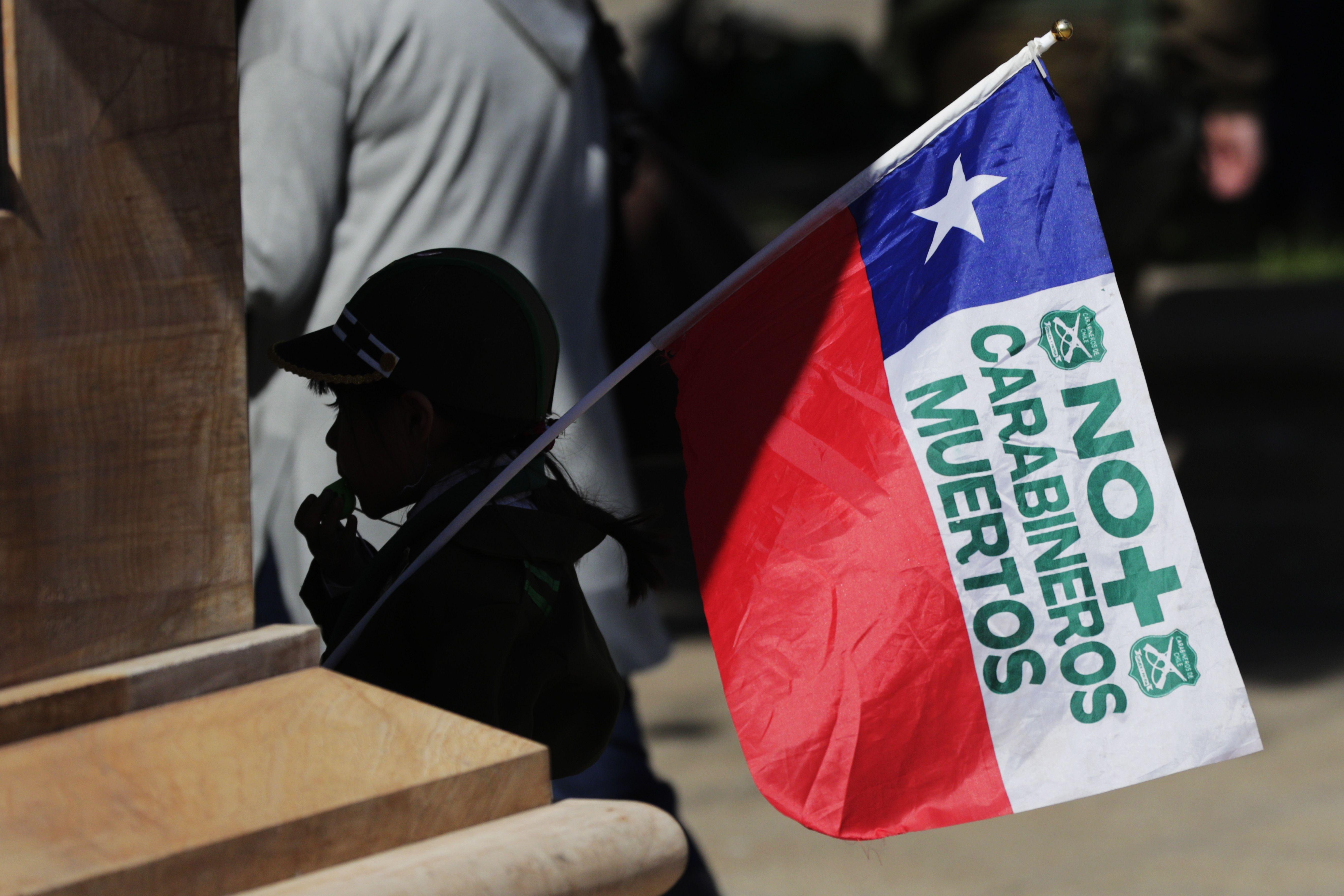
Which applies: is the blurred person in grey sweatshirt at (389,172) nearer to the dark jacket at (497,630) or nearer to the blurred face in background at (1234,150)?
the dark jacket at (497,630)

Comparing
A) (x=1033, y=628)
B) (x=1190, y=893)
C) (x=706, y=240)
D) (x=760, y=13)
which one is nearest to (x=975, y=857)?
(x=1190, y=893)

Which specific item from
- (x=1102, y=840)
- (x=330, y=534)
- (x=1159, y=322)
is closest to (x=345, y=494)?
(x=330, y=534)

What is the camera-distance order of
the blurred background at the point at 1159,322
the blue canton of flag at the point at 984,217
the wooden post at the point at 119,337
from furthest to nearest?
1. the blurred background at the point at 1159,322
2. the blue canton of flag at the point at 984,217
3. the wooden post at the point at 119,337

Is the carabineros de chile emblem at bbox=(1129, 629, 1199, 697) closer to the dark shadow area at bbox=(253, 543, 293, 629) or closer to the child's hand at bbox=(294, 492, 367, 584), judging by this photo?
the child's hand at bbox=(294, 492, 367, 584)

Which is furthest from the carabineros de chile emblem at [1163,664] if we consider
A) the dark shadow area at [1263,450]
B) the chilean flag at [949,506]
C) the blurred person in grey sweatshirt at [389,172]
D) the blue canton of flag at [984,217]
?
the dark shadow area at [1263,450]

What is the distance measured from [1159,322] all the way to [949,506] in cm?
922

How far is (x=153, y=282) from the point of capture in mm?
1478

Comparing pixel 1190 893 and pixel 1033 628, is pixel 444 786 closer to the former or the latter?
pixel 1033 628

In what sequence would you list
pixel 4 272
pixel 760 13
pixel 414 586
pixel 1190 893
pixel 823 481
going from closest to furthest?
pixel 4 272 → pixel 414 586 → pixel 823 481 → pixel 1190 893 → pixel 760 13

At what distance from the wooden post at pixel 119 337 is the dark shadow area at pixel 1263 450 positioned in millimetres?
5111

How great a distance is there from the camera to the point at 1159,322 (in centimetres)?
1073

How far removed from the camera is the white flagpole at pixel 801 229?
1.96 m

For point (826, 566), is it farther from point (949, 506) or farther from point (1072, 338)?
point (1072, 338)

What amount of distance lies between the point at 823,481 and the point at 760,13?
1416cm
